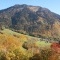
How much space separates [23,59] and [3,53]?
515 centimetres

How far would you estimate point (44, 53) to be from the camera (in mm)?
57812

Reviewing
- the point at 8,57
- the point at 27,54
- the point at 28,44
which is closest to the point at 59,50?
the point at 27,54

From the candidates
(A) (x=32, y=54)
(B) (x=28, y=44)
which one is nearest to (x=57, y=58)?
(A) (x=32, y=54)

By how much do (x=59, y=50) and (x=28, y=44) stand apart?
2079cm

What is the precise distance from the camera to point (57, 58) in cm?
5766

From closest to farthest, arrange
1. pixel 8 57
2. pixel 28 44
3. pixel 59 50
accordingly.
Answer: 1. pixel 8 57
2. pixel 59 50
3. pixel 28 44

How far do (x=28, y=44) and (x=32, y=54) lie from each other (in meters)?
20.8

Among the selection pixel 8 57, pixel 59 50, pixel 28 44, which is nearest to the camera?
pixel 8 57

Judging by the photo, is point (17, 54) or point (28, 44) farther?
point (28, 44)

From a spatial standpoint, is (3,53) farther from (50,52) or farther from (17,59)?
(50,52)

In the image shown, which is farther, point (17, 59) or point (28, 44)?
point (28, 44)

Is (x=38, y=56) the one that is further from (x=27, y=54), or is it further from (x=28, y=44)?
(x=28, y=44)

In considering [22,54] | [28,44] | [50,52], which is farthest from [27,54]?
[28,44]

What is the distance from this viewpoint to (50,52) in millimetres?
57906
